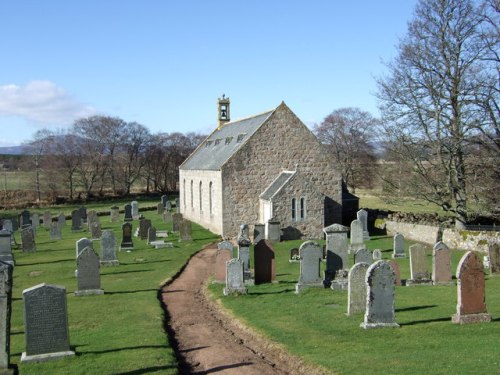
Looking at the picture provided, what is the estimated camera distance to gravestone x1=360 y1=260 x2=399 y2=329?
445 inches

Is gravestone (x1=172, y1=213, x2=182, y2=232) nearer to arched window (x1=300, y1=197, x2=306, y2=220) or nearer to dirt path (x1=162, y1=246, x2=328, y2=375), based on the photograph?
arched window (x1=300, y1=197, x2=306, y2=220)

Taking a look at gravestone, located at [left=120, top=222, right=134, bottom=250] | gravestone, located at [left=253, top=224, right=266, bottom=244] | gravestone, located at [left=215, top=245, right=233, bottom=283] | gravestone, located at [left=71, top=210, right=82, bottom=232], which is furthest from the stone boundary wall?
gravestone, located at [left=71, top=210, right=82, bottom=232]

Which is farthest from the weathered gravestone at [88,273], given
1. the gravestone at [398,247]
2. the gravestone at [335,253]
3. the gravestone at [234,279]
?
the gravestone at [398,247]

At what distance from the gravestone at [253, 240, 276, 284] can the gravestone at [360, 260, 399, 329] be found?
603 centimetres

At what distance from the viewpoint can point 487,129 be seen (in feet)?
79.3

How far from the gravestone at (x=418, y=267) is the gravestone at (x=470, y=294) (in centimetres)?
483

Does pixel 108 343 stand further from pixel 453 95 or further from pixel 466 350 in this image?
pixel 453 95

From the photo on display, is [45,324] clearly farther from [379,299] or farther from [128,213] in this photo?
[128,213]

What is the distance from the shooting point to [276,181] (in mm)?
30359

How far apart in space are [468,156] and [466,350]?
17991 mm

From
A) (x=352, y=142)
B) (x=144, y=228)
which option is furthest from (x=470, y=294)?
(x=352, y=142)

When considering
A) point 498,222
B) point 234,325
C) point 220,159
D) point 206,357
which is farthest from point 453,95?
point 206,357

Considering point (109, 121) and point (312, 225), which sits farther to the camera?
point (109, 121)

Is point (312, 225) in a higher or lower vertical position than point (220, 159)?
lower
